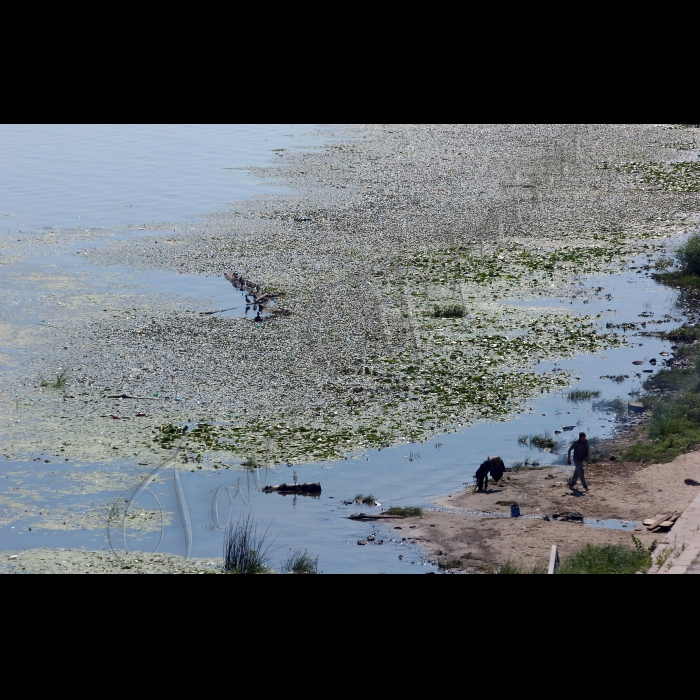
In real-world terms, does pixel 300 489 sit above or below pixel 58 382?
below

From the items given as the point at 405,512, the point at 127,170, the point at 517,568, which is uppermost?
the point at 127,170

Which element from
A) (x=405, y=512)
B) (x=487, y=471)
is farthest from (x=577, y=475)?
(x=405, y=512)

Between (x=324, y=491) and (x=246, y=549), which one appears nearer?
(x=246, y=549)

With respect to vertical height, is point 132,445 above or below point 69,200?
below

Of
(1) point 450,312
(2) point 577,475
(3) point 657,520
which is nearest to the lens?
(3) point 657,520

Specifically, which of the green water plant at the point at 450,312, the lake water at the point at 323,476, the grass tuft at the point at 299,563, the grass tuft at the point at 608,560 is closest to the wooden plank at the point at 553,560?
the grass tuft at the point at 608,560

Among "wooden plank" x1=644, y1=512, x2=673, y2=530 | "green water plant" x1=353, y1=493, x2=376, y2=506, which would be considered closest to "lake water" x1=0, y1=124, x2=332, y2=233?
"green water plant" x1=353, y1=493, x2=376, y2=506

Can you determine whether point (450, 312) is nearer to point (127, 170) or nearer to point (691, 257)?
point (691, 257)

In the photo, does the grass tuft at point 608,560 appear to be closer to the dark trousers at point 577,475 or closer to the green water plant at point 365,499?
the dark trousers at point 577,475

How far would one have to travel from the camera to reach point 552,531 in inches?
421

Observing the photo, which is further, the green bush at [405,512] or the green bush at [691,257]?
the green bush at [691,257]
